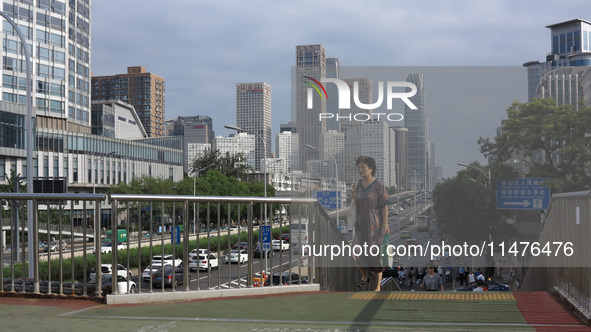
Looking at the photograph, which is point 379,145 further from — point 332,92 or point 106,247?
point 106,247

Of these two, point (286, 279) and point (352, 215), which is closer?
point (286, 279)

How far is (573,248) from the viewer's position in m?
A: 7.22

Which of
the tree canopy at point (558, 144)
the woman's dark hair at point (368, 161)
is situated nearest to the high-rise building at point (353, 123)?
the woman's dark hair at point (368, 161)

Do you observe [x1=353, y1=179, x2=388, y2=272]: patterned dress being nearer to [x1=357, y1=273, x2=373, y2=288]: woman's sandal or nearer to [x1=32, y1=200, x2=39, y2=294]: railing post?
[x1=357, y1=273, x2=373, y2=288]: woman's sandal

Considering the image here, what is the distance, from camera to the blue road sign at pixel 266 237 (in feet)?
28.7

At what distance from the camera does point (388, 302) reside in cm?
766

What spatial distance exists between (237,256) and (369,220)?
3540 mm

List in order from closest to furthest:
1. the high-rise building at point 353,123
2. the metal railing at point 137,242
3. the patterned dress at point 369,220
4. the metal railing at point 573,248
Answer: the metal railing at point 573,248
the metal railing at point 137,242
the patterned dress at point 369,220
the high-rise building at point 353,123

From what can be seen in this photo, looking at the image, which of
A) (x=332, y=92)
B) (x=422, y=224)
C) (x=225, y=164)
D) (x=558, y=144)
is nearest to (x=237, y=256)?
(x=332, y=92)

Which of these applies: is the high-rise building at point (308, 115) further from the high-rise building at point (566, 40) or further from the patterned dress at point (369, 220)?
the high-rise building at point (566, 40)

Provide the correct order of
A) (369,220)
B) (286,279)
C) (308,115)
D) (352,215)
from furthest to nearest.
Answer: (308,115)
(352,215)
(369,220)
(286,279)

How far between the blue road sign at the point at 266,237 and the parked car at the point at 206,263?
2.37ft

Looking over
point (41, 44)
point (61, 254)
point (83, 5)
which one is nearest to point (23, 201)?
point (61, 254)

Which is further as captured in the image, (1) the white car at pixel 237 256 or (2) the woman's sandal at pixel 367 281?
(2) the woman's sandal at pixel 367 281
